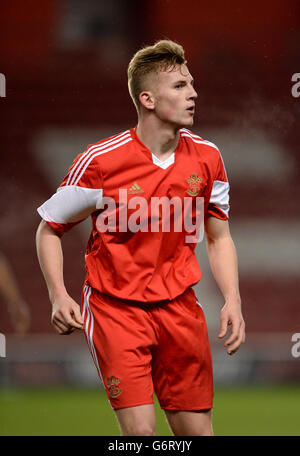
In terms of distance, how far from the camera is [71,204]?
8.33 ft

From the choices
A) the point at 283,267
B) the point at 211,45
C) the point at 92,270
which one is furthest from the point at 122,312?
the point at 283,267

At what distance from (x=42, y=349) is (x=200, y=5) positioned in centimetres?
327

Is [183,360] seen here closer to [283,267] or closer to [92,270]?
[92,270]

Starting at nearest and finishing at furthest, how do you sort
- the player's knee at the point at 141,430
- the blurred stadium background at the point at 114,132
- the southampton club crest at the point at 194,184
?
the player's knee at the point at 141,430 → the southampton club crest at the point at 194,184 → the blurred stadium background at the point at 114,132

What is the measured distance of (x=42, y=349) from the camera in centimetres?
626

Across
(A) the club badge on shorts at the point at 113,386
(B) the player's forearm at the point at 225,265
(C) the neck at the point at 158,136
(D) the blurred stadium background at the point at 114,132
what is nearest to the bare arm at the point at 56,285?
(A) the club badge on shorts at the point at 113,386

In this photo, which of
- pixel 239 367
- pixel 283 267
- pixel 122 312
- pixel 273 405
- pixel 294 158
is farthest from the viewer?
pixel 283 267

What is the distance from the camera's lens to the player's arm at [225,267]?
2.53 m

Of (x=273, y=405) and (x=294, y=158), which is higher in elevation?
(x=294, y=158)

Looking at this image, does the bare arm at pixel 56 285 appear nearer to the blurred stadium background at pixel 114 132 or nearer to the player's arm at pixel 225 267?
the player's arm at pixel 225 267

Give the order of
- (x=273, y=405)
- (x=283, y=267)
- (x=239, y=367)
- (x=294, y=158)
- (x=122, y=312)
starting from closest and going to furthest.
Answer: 1. (x=122, y=312)
2. (x=273, y=405)
3. (x=239, y=367)
4. (x=294, y=158)
5. (x=283, y=267)

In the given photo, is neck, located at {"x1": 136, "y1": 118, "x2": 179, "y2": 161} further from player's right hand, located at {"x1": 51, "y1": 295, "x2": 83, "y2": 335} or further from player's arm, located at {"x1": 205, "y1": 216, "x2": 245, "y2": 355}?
player's right hand, located at {"x1": 51, "y1": 295, "x2": 83, "y2": 335}

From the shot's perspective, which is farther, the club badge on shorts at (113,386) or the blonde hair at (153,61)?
the blonde hair at (153,61)

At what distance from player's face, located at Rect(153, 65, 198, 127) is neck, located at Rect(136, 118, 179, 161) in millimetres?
30
